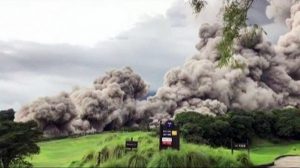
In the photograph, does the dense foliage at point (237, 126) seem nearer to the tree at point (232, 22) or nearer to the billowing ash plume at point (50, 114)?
the billowing ash plume at point (50, 114)

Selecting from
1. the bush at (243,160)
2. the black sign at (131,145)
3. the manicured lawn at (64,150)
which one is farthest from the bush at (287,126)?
the black sign at (131,145)

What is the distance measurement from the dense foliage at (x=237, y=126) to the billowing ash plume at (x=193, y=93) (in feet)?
29.0

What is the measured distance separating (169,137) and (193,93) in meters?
45.6

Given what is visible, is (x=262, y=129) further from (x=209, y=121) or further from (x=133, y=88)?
(x=133, y=88)

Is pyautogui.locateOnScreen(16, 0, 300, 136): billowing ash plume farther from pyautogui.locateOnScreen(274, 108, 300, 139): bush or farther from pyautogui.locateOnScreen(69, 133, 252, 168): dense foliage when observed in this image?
pyautogui.locateOnScreen(69, 133, 252, 168): dense foliage

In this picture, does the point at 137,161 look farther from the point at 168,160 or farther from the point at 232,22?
the point at 232,22

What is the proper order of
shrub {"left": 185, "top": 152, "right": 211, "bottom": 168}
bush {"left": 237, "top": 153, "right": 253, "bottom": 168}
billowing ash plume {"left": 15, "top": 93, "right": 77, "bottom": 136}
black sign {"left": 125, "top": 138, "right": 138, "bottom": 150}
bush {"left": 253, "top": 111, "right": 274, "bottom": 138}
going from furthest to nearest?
billowing ash plume {"left": 15, "top": 93, "right": 77, "bottom": 136} → bush {"left": 253, "top": 111, "right": 274, "bottom": 138} → bush {"left": 237, "top": 153, "right": 253, "bottom": 168} → black sign {"left": 125, "top": 138, "right": 138, "bottom": 150} → shrub {"left": 185, "top": 152, "right": 211, "bottom": 168}

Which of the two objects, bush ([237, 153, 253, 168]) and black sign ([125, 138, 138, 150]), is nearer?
black sign ([125, 138, 138, 150])

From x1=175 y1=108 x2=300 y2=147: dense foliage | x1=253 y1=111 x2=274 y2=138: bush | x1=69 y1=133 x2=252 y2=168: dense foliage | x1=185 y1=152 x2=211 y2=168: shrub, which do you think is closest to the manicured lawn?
x1=175 y1=108 x2=300 y2=147: dense foliage

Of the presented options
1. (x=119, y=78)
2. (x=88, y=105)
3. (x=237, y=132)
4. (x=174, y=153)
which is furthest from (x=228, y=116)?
(x=174, y=153)

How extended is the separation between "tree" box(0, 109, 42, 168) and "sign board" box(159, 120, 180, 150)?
26.6 feet

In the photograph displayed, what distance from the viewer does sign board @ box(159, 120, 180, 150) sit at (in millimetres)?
24281

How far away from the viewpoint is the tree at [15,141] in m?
28.5

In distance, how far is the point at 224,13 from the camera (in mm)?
19844
